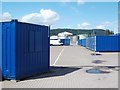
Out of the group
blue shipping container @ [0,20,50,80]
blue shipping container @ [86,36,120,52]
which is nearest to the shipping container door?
blue shipping container @ [0,20,50,80]

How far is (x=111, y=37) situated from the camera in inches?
1358

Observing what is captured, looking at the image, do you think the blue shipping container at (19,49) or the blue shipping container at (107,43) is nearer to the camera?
the blue shipping container at (19,49)

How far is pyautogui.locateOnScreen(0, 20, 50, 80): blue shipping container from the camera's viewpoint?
10250 millimetres

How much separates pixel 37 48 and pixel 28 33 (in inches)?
44.5

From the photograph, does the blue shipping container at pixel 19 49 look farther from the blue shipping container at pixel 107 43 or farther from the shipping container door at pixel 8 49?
the blue shipping container at pixel 107 43


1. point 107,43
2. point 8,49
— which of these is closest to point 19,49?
point 8,49

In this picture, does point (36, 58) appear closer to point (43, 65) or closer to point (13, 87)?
point (43, 65)

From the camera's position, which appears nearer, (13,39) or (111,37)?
(13,39)

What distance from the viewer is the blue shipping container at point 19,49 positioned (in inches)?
404

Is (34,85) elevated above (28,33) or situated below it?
below

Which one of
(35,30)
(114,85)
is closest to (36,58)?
(35,30)

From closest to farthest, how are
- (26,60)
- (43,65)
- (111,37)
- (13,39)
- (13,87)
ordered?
(13,87) → (13,39) → (26,60) → (43,65) → (111,37)

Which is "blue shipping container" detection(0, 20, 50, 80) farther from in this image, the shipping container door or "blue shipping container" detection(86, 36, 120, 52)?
"blue shipping container" detection(86, 36, 120, 52)

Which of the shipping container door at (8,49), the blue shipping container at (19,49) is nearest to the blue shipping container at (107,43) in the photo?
the blue shipping container at (19,49)
